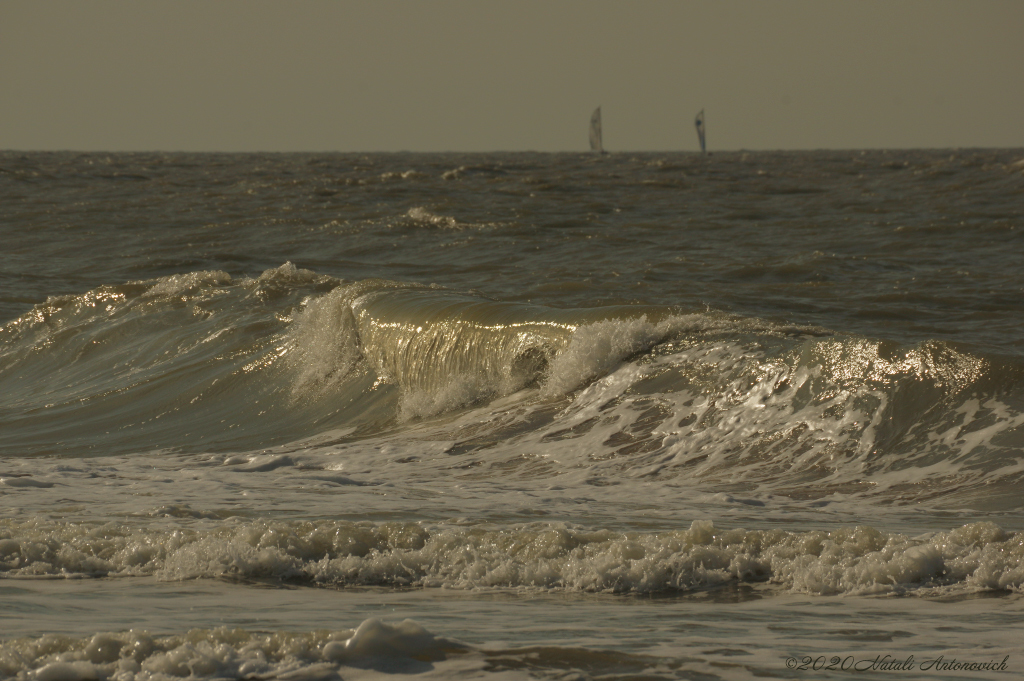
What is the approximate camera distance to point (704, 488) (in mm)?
6711

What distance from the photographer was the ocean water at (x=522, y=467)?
359 centimetres

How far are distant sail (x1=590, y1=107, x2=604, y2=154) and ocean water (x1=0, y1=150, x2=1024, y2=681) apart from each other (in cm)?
6047

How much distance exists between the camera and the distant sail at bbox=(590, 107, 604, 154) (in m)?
77.0

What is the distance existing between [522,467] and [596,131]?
237ft

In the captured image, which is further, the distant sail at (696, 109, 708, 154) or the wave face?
the distant sail at (696, 109, 708, 154)

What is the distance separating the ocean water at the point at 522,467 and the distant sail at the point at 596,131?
60468 millimetres

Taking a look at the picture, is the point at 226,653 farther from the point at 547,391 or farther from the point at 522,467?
the point at 547,391

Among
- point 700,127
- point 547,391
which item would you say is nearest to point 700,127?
point 700,127

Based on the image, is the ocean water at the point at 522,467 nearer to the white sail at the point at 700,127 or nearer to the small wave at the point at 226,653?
the small wave at the point at 226,653

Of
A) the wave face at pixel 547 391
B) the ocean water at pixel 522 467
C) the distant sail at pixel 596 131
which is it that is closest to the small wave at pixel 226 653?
the ocean water at pixel 522 467

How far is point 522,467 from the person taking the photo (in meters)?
7.48

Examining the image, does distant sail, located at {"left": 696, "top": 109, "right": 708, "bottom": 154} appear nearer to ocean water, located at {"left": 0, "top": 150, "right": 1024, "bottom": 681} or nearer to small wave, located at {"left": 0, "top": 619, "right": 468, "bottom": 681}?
ocean water, located at {"left": 0, "top": 150, "right": 1024, "bottom": 681}

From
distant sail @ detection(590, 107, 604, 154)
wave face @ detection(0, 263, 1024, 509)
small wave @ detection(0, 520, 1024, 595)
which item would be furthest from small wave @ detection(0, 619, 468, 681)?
distant sail @ detection(590, 107, 604, 154)

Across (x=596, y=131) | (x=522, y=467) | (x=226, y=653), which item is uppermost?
(x=596, y=131)
